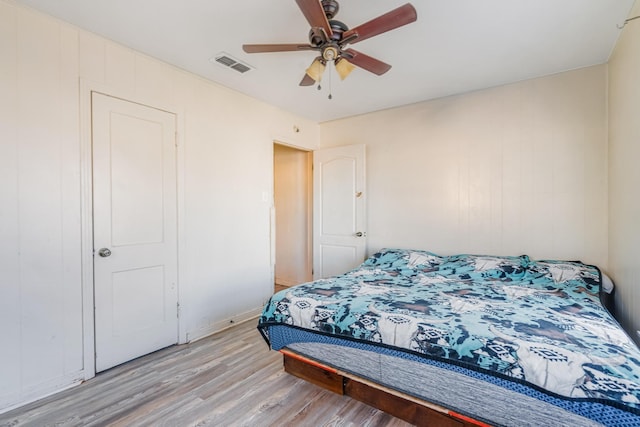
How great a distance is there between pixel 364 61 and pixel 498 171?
201cm

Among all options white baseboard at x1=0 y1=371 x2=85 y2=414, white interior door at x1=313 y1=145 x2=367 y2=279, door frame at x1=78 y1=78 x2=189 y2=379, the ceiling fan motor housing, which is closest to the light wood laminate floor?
white baseboard at x1=0 y1=371 x2=85 y2=414

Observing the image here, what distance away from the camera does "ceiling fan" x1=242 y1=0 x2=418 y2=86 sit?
1.61 meters

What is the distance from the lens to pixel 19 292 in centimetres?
198

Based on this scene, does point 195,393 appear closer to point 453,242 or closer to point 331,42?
point 331,42

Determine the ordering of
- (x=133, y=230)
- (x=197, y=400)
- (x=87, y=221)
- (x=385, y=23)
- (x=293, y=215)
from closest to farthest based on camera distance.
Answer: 1. (x=385, y=23)
2. (x=197, y=400)
3. (x=87, y=221)
4. (x=133, y=230)
5. (x=293, y=215)

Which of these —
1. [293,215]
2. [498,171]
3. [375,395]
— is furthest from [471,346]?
[293,215]

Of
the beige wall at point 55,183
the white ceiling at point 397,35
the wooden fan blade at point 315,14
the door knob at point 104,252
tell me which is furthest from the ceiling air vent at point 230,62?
the door knob at point 104,252

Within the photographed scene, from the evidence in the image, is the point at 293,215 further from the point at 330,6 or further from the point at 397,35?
the point at 330,6

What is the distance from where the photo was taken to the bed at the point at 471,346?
132 centimetres

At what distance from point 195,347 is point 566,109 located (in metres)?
4.12

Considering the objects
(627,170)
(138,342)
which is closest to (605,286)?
(627,170)

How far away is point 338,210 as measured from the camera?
165 inches

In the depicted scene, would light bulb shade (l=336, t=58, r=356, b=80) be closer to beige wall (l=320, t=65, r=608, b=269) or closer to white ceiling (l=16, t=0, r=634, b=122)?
white ceiling (l=16, t=0, r=634, b=122)

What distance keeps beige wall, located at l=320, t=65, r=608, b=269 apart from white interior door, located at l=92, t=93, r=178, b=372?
8.15 ft
